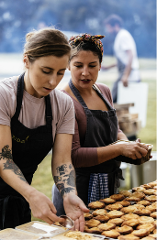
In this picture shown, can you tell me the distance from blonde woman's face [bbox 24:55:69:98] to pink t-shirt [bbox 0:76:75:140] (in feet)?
0.42

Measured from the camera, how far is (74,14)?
5891 mm

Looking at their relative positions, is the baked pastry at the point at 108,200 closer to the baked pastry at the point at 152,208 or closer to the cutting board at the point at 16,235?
the baked pastry at the point at 152,208

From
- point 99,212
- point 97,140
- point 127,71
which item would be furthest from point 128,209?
A: point 127,71

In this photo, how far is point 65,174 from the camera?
5.79ft

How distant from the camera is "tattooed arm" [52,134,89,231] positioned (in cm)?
163

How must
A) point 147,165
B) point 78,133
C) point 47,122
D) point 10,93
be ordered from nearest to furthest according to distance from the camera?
point 10,93, point 47,122, point 78,133, point 147,165

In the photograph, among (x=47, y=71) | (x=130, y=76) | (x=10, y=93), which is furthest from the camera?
(x=130, y=76)

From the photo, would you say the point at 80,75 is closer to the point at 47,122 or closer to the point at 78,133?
the point at 78,133

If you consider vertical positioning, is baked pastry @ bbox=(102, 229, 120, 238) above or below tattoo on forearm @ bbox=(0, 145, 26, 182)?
below

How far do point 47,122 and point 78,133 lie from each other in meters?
0.41

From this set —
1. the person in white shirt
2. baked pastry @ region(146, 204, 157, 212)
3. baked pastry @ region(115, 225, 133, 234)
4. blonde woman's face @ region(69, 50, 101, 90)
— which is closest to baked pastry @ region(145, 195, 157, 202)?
baked pastry @ region(146, 204, 157, 212)

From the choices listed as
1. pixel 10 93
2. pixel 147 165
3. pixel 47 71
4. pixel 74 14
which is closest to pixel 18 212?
pixel 10 93

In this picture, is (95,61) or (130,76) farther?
(130,76)

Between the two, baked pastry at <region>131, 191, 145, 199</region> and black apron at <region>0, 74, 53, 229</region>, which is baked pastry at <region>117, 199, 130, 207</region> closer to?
baked pastry at <region>131, 191, 145, 199</region>
